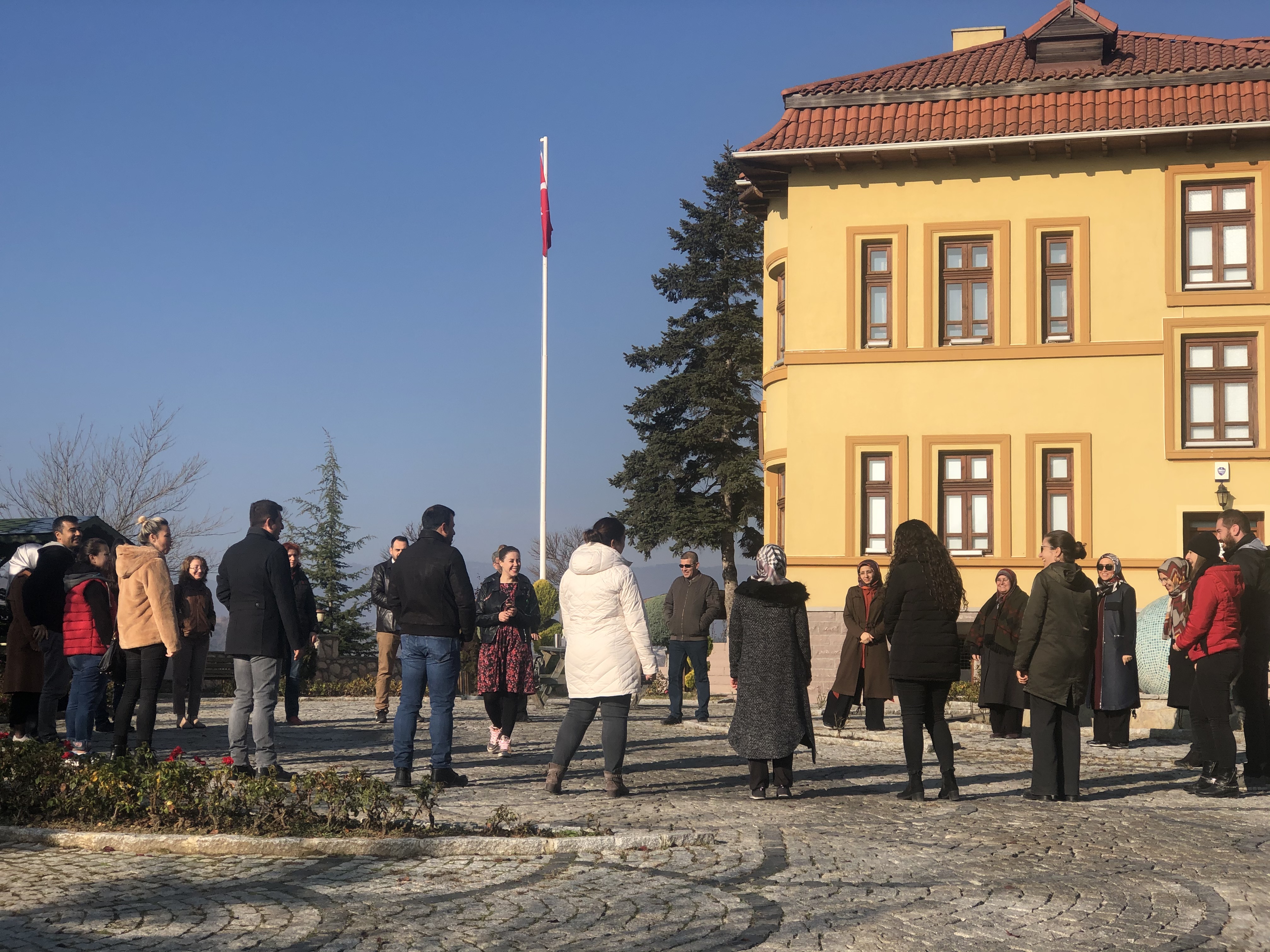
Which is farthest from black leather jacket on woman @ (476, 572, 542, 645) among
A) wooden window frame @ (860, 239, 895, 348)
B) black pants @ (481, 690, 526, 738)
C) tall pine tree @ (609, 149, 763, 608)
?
tall pine tree @ (609, 149, 763, 608)

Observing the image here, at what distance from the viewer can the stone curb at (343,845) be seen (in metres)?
7.63

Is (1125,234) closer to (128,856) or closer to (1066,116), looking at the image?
(1066,116)

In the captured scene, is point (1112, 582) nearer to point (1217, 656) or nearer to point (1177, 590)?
point (1177, 590)

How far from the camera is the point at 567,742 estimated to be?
10.3 metres

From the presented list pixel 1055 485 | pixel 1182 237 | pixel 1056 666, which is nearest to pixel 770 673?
pixel 1056 666

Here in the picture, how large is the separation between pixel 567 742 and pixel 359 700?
13.5m

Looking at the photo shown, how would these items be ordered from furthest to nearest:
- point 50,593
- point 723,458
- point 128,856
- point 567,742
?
point 723,458
point 50,593
point 567,742
point 128,856

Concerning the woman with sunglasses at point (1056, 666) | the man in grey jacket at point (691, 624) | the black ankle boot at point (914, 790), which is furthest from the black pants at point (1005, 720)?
the black ankle boot at point (914, 790)

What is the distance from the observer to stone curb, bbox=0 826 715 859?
763 centimetres

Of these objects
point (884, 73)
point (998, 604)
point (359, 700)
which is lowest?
point (359, 700)

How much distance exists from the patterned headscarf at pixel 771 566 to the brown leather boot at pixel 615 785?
1.74m

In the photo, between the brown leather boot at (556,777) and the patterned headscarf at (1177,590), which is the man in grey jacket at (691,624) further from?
the brown leather boot at (556,777)

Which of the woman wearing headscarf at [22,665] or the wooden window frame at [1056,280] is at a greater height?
the wooden window frame at [1056,280]

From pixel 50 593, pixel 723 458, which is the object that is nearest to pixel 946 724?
pixel 50 593
